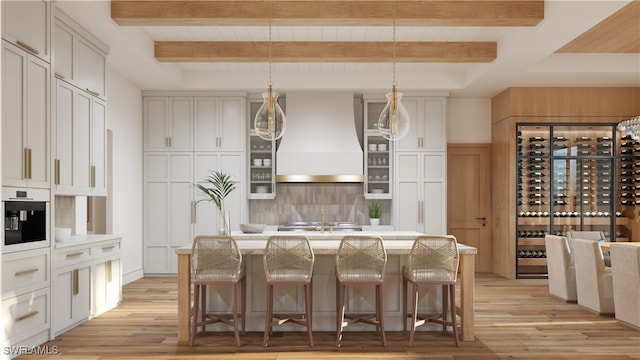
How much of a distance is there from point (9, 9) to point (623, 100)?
7992 mm

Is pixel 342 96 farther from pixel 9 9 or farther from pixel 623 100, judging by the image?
pixel 9 9

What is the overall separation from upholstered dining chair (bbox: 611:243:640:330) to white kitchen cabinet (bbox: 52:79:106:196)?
17.5ft

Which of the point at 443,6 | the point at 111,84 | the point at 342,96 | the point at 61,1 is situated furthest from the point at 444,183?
the point at 61,1

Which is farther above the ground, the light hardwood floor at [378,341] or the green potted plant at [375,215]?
the green potted plant at [375,215]

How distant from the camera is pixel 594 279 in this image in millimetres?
5434

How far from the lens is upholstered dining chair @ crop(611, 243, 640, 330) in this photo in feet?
15.8

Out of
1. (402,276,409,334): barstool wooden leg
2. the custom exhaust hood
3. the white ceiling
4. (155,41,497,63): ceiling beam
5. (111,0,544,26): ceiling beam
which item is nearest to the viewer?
(402,276,409,334): barstool wooden leg

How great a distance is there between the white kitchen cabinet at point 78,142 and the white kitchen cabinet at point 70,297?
0.75 metres

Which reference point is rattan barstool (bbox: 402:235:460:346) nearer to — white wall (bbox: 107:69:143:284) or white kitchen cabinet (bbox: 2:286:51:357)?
white kitchen cabinet (bbox: 2:286:51:357)

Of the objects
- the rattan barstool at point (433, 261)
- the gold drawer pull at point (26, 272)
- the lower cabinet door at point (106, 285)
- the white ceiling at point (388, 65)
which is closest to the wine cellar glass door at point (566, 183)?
the white ceiling at point (388, 65)

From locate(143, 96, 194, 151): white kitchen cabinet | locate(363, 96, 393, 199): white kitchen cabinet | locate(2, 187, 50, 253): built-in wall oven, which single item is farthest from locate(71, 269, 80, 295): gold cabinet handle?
locate(363, 96, 393, 199): white kitchen cabinet

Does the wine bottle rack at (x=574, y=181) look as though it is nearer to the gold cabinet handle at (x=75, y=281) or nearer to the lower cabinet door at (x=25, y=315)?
the gold cabinet handle at (x=75, y=281)

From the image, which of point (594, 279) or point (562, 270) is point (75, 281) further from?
point (562, 270)
